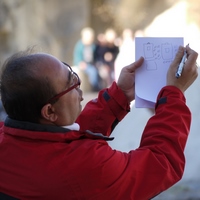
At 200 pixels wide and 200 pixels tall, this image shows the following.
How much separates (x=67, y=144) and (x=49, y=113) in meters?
0.13

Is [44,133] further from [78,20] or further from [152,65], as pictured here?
[78,20]

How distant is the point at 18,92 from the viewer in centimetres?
153

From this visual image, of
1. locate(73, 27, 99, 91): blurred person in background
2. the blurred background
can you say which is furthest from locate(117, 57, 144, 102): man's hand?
locate(73, 27, 99, 91): blurred person in background

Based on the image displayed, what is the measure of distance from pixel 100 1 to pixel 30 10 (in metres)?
3.92

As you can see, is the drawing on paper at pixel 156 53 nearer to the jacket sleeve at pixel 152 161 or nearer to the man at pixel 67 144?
the man at pixel 67 144

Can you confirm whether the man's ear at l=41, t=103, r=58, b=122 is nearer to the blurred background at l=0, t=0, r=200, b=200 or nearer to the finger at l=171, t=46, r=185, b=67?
the finger at l=171, t=46, r=185, b=67

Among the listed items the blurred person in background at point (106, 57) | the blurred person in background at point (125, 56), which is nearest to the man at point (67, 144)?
the blurred person in background at point (125, 56)

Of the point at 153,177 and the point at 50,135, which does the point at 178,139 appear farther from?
the point at 50,135

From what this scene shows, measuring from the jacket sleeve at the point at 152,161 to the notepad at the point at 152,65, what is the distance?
188 mm

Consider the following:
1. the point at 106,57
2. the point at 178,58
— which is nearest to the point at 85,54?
the point at 106,57

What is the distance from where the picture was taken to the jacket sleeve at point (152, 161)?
1453mm

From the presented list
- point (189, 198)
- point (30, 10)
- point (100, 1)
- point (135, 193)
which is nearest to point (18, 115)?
point (135, 193)

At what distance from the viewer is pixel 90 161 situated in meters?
1.45

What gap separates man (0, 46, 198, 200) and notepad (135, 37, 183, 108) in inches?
3.7
